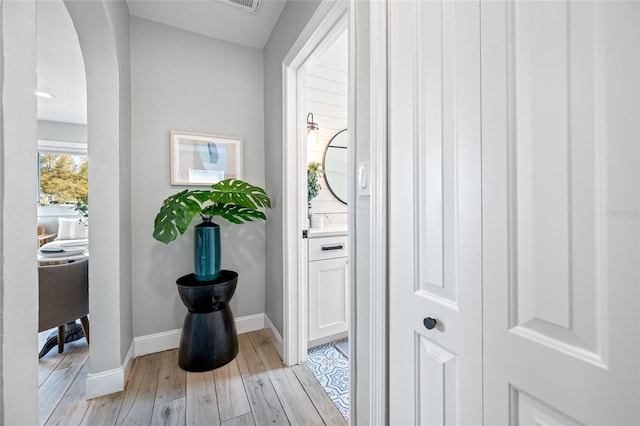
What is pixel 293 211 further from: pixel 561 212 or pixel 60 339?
pixel 60 339

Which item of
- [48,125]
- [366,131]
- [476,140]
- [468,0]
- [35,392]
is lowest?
[35,392]

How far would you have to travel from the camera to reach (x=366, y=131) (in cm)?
104

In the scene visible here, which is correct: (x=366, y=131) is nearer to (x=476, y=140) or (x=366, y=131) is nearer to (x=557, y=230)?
(x=476, y=140)

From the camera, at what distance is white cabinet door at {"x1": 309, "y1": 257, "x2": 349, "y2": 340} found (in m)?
2.06

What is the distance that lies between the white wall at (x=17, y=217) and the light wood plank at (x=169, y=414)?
40.8 inches

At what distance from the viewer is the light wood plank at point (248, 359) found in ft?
6.04

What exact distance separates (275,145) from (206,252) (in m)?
0.99

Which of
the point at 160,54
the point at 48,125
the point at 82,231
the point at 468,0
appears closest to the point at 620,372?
the point at 468,0

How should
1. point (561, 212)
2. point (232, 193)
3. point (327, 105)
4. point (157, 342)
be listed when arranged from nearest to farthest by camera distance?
point (561, 212)
point (232, 193)
point (157, 342)
point (327, 105)

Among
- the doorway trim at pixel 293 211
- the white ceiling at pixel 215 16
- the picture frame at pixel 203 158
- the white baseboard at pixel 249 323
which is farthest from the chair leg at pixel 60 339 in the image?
the white ceiling at pixel 215 16

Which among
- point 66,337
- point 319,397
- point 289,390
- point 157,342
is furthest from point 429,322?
point 66,337

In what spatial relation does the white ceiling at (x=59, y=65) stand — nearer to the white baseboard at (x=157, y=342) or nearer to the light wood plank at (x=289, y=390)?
the white baseboard at (x=157, y=342)

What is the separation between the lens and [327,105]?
2490 mm

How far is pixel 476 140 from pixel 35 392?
1.21 m
